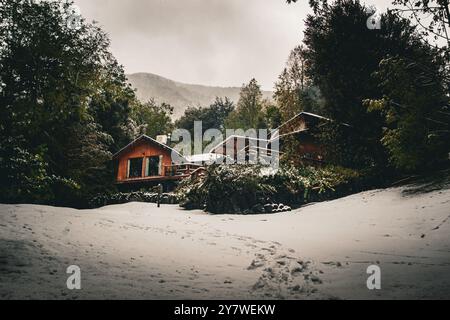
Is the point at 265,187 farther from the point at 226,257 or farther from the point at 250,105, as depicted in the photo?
the point at 250,105

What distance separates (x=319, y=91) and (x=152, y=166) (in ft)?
69.2

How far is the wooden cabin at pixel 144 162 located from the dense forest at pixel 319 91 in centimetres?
468

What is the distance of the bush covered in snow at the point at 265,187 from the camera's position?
14305 mm

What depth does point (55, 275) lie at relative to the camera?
395cm

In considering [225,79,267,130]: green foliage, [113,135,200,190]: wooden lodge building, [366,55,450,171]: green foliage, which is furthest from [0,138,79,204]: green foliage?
[225,79,267,130]: green foliage

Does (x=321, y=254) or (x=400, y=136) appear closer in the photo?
(x=321, y=254)

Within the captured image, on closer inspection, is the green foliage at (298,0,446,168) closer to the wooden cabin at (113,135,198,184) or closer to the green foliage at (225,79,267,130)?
the wooden cabin at (113,135,198,184)

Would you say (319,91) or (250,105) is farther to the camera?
(250,105)

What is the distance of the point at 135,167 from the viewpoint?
34.4m

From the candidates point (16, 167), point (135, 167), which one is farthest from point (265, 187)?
point (135, 167)

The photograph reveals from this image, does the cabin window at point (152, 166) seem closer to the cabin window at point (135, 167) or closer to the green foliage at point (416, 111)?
the cabin window at point (135, 167)
